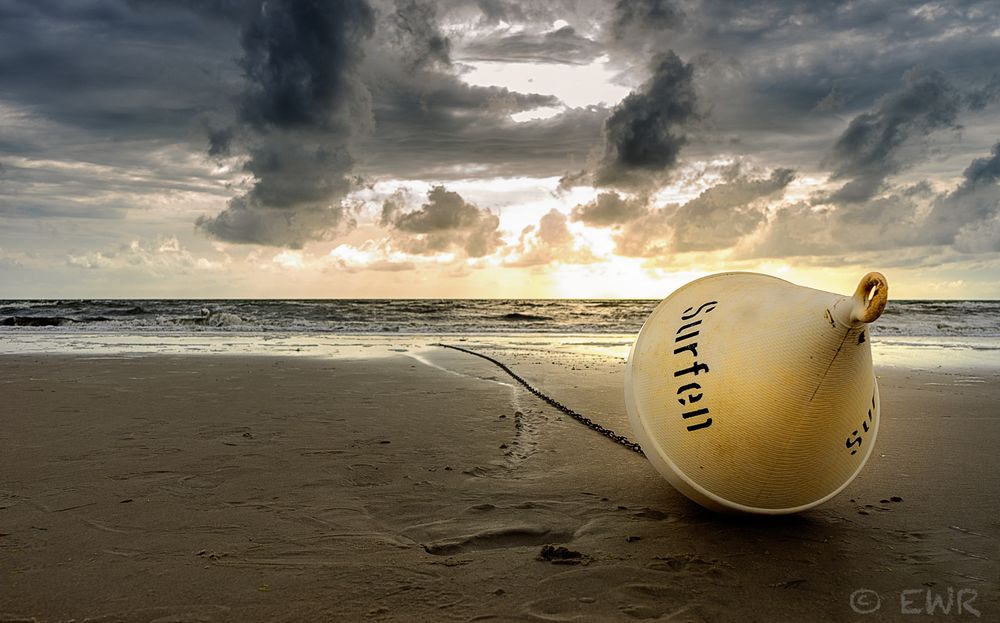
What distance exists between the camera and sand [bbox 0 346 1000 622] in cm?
288

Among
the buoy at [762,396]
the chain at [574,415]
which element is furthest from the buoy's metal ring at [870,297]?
the chain at [574,415]

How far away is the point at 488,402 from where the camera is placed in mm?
8141

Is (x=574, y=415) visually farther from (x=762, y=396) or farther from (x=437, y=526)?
(x=762, y=396)

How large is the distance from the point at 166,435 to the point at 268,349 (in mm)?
10003

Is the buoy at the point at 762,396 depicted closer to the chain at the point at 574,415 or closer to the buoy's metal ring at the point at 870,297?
the buoy's metal ring at the point at 870,297

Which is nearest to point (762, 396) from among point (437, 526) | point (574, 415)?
point (437, 526)

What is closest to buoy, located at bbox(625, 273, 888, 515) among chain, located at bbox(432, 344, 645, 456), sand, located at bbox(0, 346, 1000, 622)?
sand, located at bbox(0, 346, 1000, 622)

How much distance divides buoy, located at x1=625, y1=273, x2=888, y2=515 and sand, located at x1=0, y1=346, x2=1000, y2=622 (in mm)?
350

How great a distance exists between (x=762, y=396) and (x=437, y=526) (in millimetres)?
1897

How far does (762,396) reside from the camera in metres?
3.25

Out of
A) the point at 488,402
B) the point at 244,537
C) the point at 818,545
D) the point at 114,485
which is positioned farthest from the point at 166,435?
the point at 818,545

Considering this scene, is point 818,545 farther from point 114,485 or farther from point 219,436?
point 219,436

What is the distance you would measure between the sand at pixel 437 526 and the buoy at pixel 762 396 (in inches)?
13.8

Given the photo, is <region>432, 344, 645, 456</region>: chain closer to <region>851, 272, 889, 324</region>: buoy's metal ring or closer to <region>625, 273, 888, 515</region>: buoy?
<region>625, 273, 888, 515</region>: buoy
